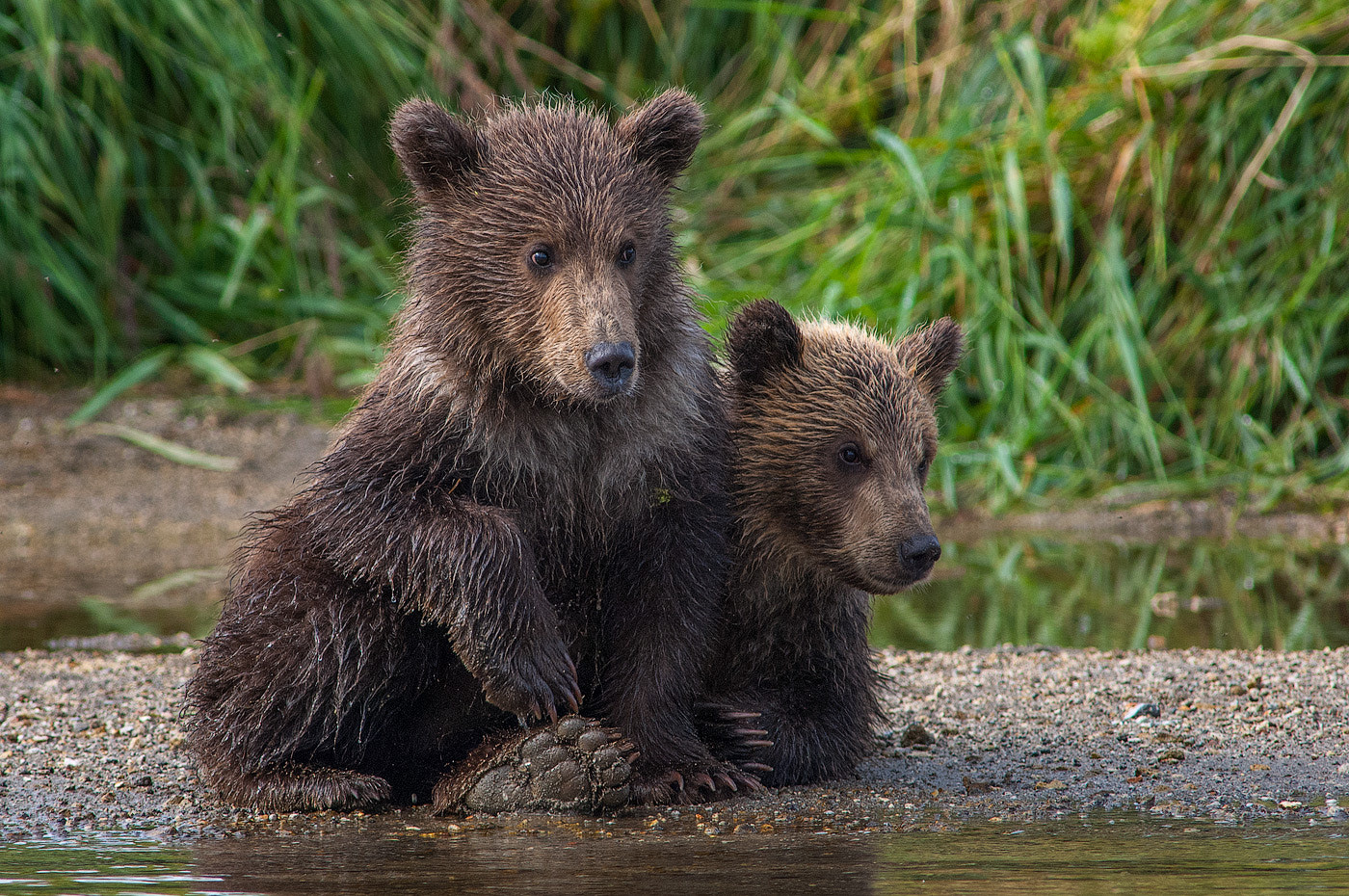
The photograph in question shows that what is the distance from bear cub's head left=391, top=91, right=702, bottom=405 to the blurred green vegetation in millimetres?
4468

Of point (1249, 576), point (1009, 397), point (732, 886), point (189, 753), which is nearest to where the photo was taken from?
point (732, 886)

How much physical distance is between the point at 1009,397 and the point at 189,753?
6344mm

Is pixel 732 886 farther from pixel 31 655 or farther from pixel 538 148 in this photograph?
pixel 31 655

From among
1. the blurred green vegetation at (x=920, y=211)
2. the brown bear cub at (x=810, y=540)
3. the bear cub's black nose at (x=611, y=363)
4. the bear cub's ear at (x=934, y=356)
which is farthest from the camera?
the blurred green vegetation at (x=920, y=211)

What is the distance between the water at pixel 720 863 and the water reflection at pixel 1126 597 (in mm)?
2965

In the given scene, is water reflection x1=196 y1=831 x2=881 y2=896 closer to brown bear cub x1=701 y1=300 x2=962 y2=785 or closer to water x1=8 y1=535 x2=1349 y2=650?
brown bear cub x1=701 y1=300 x2=962 y2=785

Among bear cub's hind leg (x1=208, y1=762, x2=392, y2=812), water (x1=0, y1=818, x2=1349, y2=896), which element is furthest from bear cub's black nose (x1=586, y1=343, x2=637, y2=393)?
bear cub's hind leg (x1=208, y1=762, x2=392, y2=812)

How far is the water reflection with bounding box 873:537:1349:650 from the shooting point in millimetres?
7148

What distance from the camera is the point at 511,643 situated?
4.38 metres

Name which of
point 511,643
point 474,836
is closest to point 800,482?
point 511,643

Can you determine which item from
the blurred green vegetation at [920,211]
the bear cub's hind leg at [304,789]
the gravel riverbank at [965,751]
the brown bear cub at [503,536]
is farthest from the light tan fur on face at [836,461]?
the blurred green vegetation at [920,211]

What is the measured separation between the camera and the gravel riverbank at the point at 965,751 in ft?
14.5

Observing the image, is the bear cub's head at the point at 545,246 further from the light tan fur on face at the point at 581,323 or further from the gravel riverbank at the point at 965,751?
the gravel riverbank at the point at 965,751

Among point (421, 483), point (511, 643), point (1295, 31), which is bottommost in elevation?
point (511, 643)
